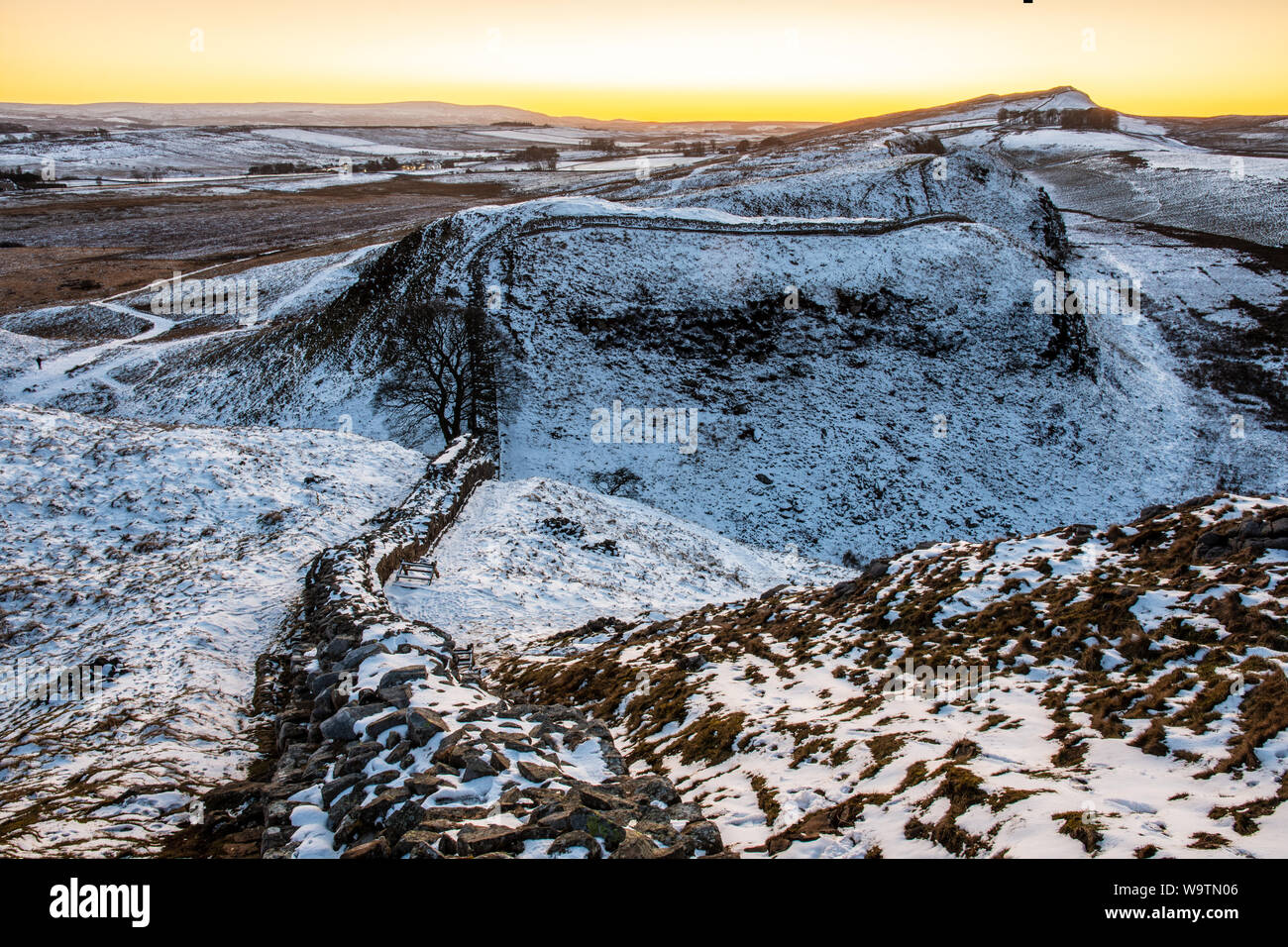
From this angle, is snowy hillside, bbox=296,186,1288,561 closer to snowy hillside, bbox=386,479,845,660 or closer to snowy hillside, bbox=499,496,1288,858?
snowy hillside, bbox=386,479,845,660

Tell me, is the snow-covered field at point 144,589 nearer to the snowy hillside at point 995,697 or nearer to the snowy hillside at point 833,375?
the snowy hillside at point 995,697

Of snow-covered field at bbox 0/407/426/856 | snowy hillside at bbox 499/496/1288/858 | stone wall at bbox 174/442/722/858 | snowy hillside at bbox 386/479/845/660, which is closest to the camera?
snowy hillside at bbox 499/496/1288/858

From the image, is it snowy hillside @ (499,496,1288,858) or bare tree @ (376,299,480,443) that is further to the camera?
bare tree @ (376,299,480,443)

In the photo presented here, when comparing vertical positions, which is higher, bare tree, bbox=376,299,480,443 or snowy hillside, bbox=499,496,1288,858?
bare tree, bbox=376,299,480,443

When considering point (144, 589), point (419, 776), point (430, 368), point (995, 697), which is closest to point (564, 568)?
point (144, 589)

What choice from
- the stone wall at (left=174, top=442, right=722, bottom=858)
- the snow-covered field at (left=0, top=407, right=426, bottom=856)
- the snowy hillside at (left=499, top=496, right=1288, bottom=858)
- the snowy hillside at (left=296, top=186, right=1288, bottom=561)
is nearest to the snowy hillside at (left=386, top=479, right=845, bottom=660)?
the snowy hillside at (left=499, top=496, right=1288, bottom=858)

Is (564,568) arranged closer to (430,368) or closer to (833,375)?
(430,368)
